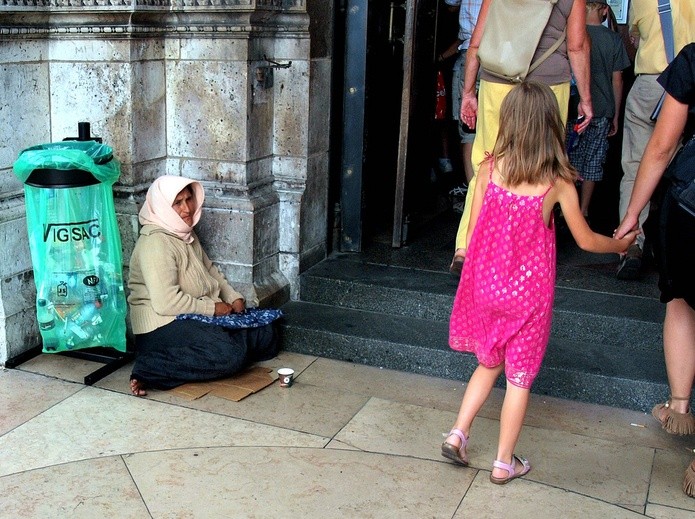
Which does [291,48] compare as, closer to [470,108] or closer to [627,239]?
[470,108]

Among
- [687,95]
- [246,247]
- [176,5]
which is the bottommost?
[246,247]

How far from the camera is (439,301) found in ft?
17.6

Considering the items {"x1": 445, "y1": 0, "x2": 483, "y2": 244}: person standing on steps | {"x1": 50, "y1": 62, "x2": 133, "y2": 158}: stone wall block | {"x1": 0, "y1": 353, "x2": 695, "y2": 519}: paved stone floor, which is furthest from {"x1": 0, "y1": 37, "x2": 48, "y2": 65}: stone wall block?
{"x1": 445, "y1": 0, "x2": 483, "y2": 244}: person standing on steps

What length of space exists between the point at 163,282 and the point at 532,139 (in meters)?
2.11

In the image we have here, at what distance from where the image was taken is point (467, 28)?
262 inches

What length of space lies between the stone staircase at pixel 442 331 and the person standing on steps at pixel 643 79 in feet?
1.47

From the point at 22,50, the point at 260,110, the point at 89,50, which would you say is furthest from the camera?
the point at 260,110

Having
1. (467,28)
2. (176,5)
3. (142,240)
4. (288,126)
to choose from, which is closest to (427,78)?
(467,28)

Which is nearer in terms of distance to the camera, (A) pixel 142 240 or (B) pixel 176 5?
(A) pixel 142 240

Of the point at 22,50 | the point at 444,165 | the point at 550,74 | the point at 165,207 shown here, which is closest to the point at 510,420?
the point at 550,74

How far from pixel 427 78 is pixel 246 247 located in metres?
2.43

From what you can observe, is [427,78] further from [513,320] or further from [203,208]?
[513,320]

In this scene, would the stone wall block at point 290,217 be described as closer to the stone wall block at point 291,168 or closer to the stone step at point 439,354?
the stone wall block at point 291,168

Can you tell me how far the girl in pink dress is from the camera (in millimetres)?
3701
